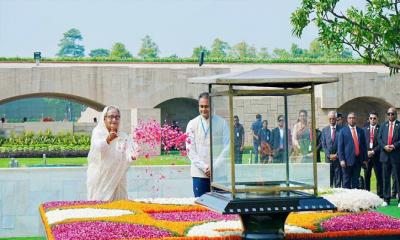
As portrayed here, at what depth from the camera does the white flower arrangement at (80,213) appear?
23.1ft

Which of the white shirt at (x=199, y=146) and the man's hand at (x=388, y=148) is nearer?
the white shirt at (x=199, y=146)

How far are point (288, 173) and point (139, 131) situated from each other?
2519 millimetres

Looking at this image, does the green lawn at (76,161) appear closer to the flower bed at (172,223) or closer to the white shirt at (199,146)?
the white shirt at (199,146)

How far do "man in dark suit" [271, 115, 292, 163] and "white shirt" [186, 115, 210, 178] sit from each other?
7.72 ft

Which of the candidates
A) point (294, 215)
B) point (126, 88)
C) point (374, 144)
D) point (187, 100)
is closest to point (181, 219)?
point (294, 215)

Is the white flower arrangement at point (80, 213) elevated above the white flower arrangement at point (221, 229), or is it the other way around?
the white flower arrangement at point (80, 213)

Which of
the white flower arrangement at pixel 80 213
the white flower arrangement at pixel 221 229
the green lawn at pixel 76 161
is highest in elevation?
the white flower arrangement at pixel 80 213

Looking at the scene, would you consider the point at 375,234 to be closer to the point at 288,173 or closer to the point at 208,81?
the point at 288,173

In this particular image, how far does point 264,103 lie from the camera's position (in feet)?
20.1

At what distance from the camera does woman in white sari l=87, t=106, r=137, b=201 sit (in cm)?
833

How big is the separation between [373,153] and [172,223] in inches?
349

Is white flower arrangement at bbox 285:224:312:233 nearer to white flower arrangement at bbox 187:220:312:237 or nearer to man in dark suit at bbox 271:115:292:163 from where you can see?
white flower arrangement at bbox 187:220:312:237

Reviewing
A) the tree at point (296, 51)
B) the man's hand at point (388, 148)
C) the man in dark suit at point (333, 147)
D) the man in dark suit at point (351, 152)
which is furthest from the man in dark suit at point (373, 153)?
the tree at point (296, 51)

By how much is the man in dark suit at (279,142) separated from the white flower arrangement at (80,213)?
5.50 ft
